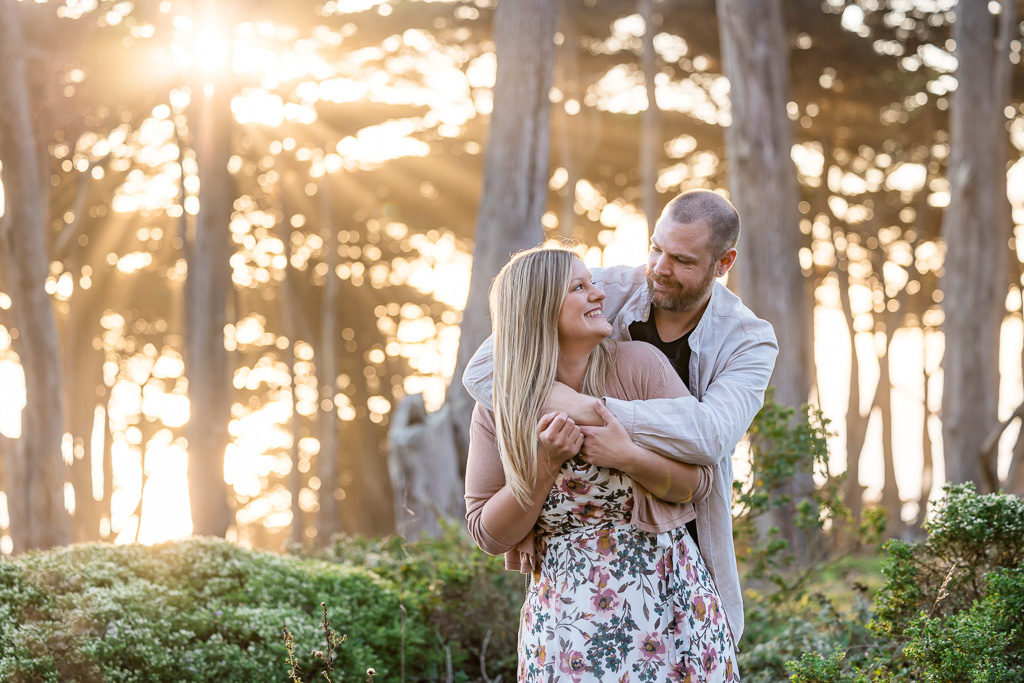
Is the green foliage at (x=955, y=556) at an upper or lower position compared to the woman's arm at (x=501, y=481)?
lower

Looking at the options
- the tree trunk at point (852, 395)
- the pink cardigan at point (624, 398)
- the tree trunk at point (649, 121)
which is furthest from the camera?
the tree trunk at point (852, 395)

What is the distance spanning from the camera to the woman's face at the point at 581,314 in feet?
8.15

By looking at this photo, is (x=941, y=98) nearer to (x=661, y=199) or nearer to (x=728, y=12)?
(x=661, y=199)

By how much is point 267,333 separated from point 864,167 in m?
12.6

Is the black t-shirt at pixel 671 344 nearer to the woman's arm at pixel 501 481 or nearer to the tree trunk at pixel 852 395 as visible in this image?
the woman's arm at pixel 501 481

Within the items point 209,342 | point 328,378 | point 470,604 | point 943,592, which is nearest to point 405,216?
point 328,378

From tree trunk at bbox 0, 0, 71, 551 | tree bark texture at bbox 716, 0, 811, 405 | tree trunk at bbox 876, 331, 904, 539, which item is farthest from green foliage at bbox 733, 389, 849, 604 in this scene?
tree trunk at bbox 876, 331, 904, 539

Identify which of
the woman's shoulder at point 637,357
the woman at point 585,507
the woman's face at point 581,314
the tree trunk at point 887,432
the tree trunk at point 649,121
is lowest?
the tree trunk at point 887,432

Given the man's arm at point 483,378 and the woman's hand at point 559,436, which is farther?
the man's arm at point 483,378

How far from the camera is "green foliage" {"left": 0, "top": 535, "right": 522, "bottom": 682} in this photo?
364 centimetres

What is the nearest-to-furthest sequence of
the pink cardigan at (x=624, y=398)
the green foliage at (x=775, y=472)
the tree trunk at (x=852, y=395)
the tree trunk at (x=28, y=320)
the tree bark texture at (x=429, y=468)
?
the pink cardigan at (x=624, y=398) → the green foliage at (x=775, y=472) → the tree bark texture at (x=429, y=468) → the tree trunk at (x=28, y=320) → the tree trunk at (x=852, y=395)

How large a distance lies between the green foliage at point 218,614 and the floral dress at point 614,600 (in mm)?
1220

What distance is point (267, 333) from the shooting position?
66.0 feet

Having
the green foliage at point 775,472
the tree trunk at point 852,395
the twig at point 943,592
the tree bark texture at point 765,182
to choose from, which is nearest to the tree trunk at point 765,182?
the tree bark texture at point 765,182
